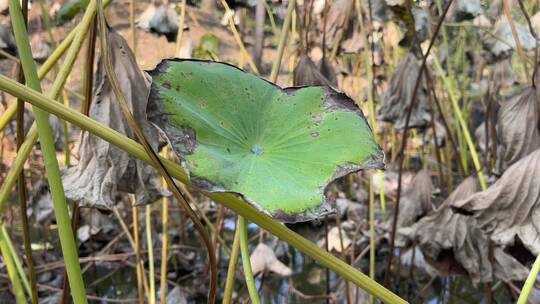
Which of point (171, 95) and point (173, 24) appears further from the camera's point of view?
point (173, 24)

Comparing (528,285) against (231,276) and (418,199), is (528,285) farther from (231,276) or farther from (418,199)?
(418,199)

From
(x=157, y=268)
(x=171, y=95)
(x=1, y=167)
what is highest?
(x=171, y=95)

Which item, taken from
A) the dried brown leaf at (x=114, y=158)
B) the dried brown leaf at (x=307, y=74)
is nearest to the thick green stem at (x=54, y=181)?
the dried brown leaf at (x=114, y=158)

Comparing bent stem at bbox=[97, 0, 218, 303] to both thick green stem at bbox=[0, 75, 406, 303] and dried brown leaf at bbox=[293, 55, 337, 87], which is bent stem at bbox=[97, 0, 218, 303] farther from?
dried brown leaf at bbox=[293, 55, 337, 87]

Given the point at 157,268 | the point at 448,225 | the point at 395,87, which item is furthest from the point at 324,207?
the point at 157,268

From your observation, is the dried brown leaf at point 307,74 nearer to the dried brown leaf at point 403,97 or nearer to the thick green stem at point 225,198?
the dried brown leaf at point 403,97

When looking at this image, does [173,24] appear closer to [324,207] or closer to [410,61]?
[410,61]

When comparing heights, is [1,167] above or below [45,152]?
below
